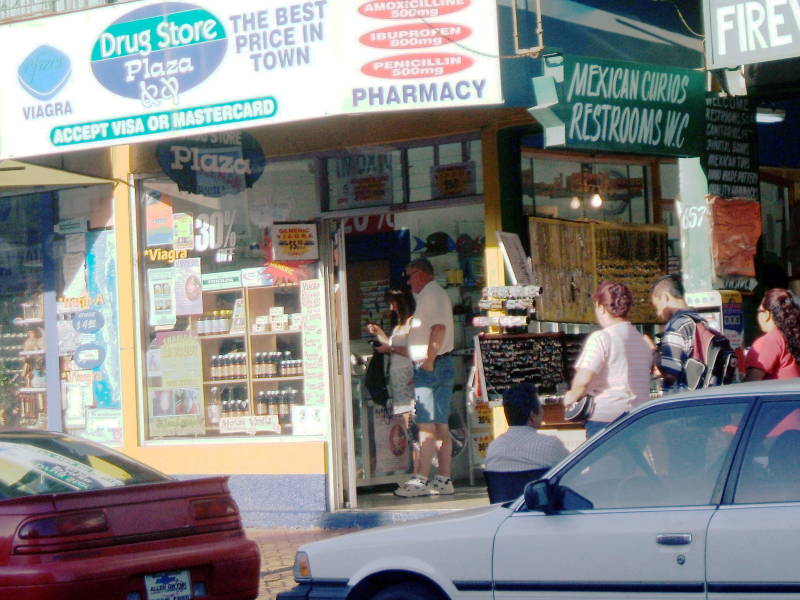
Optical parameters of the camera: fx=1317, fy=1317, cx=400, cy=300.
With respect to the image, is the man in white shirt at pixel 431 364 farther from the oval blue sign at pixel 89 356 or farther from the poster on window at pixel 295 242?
the oval blue sign at pixel 89 356

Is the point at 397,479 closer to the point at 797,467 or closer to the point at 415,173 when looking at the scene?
the point at 415,173

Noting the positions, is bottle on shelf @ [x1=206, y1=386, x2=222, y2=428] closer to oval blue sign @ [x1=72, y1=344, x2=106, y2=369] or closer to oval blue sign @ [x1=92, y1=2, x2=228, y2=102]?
oval blue sign @ [x1=72, y1=344, x2=106, y2=369]

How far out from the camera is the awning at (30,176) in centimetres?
1167

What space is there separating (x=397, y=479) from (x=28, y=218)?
182 inches

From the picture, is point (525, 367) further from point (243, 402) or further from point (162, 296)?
point (162, 296)

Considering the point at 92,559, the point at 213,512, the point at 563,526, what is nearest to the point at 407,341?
the point at 213,512

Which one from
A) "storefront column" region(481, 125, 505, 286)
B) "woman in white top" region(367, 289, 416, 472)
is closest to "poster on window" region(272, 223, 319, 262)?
"woman in white top" region(367, 289, 416, 472)

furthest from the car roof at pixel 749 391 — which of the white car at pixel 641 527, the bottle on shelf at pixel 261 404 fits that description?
the bottle on shelf at pixel 261 404

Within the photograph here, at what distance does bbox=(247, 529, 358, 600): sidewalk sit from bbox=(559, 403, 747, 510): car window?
11.6ft

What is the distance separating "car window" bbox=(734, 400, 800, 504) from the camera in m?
4.96

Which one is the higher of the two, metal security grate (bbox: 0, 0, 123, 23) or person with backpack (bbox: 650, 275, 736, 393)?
metal security grate (bbox: 0, 0, 123, 23)

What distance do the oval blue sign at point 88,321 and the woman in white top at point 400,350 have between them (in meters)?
2.68

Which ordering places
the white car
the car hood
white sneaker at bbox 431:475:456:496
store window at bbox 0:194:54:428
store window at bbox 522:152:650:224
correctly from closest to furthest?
the white car, the car hood, store window at bbox 522:152:650:224, white sneaker at bbox 431:475:456:496, store window at bbox 0:194:54:428

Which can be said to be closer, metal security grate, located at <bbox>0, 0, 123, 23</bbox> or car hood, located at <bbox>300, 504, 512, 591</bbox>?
car hood, located at <bbox>300, 504, 512, 591</bbox>
